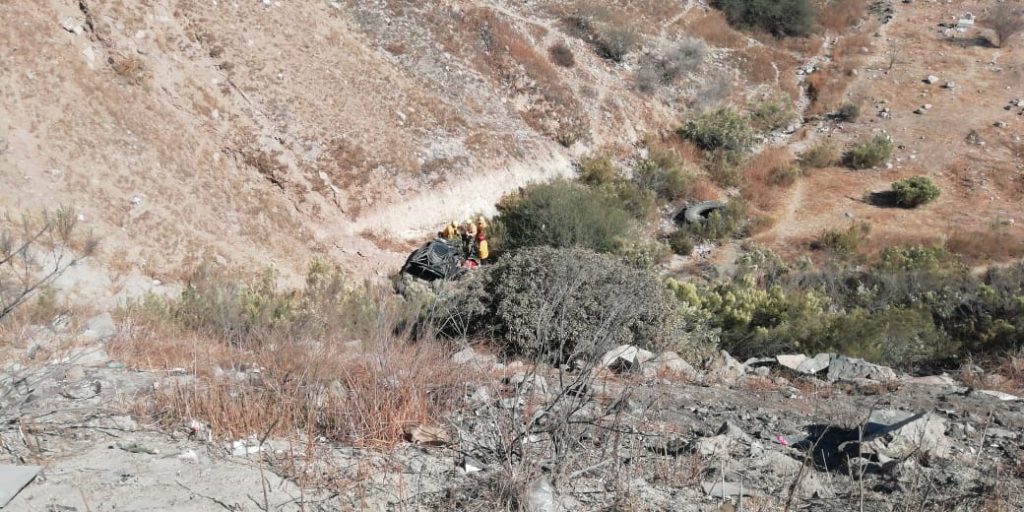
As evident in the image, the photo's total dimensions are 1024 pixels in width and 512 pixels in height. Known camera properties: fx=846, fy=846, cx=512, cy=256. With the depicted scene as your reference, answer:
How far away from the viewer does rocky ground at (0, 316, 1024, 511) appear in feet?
13.8

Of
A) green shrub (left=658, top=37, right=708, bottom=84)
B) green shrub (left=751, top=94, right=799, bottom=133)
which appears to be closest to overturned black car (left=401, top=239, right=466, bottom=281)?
green shrub (left=658, top=37, right=708, bottom=84)

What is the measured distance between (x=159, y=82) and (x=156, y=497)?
13.8 metres

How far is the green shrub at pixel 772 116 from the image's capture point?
24938 millimetres

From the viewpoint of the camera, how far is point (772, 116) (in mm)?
25156

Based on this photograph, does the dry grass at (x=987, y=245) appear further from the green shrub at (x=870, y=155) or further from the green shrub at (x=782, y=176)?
the green shrub at (x=870, y=155)

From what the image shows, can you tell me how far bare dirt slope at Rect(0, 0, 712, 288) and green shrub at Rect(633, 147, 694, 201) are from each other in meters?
1.64

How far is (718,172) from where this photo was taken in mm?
22484

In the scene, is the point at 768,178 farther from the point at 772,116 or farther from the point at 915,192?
the point at 772,116

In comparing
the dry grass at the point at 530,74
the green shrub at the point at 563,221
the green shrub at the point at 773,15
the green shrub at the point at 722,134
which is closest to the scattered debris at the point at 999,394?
the green shrub at the point at 563,221

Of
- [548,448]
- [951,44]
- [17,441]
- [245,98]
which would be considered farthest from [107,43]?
[951,44]

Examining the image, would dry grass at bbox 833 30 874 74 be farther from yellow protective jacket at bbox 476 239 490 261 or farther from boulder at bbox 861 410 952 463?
boulder at bbox 861 410 952 463

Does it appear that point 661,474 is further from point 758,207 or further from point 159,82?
point 758,207

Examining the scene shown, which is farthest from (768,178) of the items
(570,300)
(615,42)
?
(570,300)

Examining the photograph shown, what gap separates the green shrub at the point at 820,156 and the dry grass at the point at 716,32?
6380 millimetres
